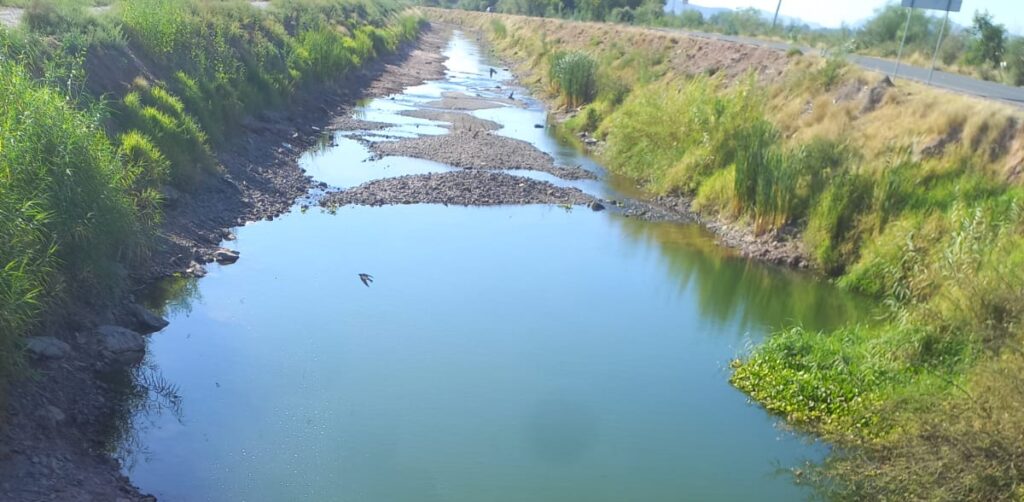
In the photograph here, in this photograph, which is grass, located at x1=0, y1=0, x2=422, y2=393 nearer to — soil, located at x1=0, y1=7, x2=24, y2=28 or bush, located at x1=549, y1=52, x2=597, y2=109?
A: soil, located at x1=0, y1=7, x2=24, y2=28

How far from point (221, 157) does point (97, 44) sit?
3.11 m

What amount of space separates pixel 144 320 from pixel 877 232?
11395 mm

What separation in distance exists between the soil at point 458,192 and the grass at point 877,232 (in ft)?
8.93

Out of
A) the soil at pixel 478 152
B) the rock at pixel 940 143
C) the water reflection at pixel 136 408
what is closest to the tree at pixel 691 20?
the soil at pixel 478 152

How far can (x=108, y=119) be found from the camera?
13.5 metres

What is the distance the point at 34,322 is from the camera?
26.7ft

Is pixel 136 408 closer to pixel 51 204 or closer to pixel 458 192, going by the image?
pixel 51 204

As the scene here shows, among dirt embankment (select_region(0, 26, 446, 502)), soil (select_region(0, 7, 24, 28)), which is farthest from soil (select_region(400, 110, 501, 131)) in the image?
soil (select_region(0, 7, 24, 28))

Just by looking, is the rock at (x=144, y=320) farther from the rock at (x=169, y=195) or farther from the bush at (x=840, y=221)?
the bush at (x=840, y=221)

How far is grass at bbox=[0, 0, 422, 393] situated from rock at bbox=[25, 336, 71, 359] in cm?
15

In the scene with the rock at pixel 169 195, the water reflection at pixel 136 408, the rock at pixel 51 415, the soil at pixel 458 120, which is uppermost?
the soil at pixel 458 120

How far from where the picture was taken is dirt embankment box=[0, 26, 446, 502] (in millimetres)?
6711

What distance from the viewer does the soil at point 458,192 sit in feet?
56.2

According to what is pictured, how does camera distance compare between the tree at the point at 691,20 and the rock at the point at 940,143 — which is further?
the tree at the point at 691,20
